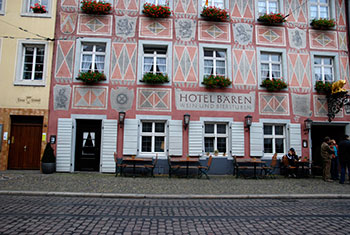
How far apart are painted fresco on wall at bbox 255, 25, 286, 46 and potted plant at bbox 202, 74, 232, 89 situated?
8.55 ft

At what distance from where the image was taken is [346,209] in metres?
5.76

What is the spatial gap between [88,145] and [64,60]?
3.82 m

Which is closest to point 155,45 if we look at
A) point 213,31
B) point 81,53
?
point 213,31

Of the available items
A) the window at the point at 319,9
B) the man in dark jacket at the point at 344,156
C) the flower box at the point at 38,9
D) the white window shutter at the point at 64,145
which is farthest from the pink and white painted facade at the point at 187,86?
the man in dark jacket at the point at 344,156

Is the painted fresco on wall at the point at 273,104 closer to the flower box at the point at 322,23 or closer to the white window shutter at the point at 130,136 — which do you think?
the flower box at the point at 322,23

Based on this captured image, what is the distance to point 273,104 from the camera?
466 inches

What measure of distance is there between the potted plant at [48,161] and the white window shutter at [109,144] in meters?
1.93

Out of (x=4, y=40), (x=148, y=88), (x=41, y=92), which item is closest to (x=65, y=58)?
(x=41, y=92)

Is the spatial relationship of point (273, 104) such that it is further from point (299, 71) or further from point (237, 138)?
point (237, 138)

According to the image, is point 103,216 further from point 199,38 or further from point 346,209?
point 199,38

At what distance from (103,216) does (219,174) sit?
7226mm

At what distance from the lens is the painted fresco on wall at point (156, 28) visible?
1168 centimetres

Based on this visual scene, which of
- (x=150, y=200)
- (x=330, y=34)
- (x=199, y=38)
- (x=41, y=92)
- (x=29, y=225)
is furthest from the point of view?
(x=330, y=34)

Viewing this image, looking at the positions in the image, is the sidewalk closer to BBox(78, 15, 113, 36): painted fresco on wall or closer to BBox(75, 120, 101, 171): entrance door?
BBox(75, 120, 101, 171): entrance door
